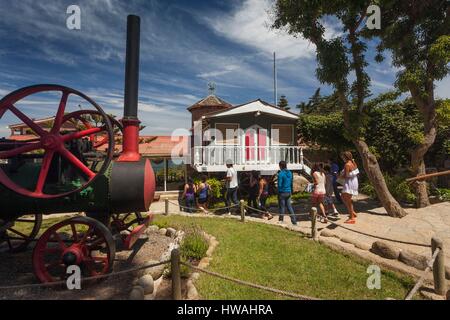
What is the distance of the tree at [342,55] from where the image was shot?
912cm

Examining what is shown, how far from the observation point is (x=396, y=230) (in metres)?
7.60

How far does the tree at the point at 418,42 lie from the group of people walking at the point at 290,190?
3219 millimetres

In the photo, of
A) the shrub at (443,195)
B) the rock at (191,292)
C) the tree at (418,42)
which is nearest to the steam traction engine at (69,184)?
the rock at (191,292)

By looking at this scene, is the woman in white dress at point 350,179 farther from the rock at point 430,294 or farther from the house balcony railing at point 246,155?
the house balcony railing at point 246,155

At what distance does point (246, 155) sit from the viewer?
15.5 metres

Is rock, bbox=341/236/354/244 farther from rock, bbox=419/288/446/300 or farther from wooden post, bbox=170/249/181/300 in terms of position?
wooden post, bbox=170/249/181/300

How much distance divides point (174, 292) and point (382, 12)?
10.1m

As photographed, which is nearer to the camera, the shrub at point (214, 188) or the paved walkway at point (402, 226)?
the paved walkway at point (402, 226)

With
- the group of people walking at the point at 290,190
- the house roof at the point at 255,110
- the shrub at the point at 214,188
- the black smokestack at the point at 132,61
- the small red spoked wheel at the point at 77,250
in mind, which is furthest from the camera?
the house roof at the point at 255,110

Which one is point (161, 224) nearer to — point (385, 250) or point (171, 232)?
point (171, 232)

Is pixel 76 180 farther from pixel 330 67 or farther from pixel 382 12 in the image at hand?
pixel 382 12

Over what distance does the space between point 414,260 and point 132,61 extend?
6330 millimetres

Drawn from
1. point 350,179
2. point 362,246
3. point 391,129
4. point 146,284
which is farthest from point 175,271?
point 391,129
